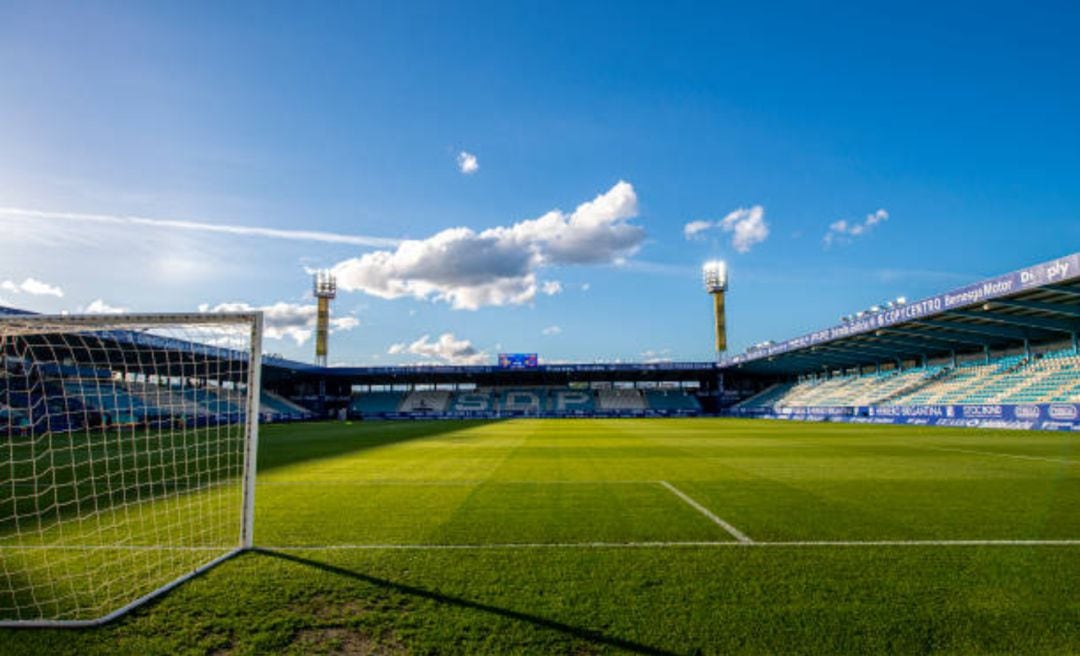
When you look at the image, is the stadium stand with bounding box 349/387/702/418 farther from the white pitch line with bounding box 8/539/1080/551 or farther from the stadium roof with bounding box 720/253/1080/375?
the white pitch line with bounding box 8/539/1080/551

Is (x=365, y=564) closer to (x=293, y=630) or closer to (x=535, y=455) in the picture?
(x=293, y=630)

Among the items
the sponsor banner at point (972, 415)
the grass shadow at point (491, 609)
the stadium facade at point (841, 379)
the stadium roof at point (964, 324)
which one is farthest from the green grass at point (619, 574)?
the sponsor banner at point (972, 415)

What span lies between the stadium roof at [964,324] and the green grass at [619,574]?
16.0 meters

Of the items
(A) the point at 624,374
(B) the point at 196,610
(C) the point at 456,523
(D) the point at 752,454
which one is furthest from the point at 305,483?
(A) the point at 624,374

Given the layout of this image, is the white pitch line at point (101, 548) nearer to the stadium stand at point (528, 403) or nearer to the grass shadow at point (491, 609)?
the grass shadow at point (491, 609)

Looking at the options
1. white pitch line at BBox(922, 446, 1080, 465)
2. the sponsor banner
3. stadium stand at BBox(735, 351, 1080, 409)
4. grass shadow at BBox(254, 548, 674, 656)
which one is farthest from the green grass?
stadium stand at BBox(735, 351, 1080, 409)

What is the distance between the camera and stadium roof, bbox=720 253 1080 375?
21109 millimetres

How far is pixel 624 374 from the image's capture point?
60.3 m

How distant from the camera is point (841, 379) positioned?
47219mm

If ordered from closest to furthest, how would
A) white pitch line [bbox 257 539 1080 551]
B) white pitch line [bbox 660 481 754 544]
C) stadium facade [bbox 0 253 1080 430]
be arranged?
white pitch line [bbox 257 539 1080 551]
white pitch line [bbox 660 481 754 544]
stadium facade [bbox 0 253 1080 430]

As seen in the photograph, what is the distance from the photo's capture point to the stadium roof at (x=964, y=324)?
21.1m

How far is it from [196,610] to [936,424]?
32.7 metres

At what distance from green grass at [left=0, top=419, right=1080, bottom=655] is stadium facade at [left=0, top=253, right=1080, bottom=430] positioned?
12.7 m

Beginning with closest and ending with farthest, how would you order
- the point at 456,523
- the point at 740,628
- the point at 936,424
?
the point at 740,628 → the point at 456,523 → the point at 936,424
